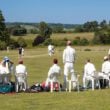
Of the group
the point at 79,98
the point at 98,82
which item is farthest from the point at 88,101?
the point at 98,82

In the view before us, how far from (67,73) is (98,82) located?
1634mm

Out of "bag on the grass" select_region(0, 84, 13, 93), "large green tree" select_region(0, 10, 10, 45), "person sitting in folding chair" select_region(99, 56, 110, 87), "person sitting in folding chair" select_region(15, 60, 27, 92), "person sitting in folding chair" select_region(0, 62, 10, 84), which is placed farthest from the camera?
"large green tree" select_region(0, 10, 10, 45)

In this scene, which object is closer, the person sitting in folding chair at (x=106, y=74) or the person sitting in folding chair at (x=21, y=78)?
the person sitting in folding chair at (x=21, y=78)

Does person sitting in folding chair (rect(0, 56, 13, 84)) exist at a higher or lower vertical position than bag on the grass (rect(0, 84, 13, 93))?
higher

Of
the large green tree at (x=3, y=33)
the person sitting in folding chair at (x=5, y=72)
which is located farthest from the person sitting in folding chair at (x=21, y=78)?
the large green tree at (x=3, y=33)

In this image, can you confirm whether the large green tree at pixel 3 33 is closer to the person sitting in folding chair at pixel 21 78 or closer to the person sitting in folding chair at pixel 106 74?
the person sitting in folding chair at pixel 106 74

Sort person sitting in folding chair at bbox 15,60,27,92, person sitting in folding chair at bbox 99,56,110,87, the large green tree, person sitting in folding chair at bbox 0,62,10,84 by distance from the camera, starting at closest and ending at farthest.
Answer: person sitting in folding chair at bbox 0,62,10,84, person sitting in folding chair at bbox 15,60,27,92, person sitting in folding chair at bbox 99,56,110,87, the large green tree

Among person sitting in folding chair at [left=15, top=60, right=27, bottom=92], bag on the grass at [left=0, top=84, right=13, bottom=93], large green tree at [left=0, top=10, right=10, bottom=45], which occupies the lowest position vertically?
bag on the grass at [left=0, top=84, right=13, bottom=93]

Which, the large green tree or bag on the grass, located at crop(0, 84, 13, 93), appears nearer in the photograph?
bag on the grass, located at crop(0, 84, 13, 93)

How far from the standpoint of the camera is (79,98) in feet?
64.5

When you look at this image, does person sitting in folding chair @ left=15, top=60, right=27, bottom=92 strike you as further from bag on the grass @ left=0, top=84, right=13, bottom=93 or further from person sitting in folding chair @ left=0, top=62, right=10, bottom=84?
bag on the grass @ left=0, top=84, right=13, bottom=93

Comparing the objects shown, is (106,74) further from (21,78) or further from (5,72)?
(5,72)

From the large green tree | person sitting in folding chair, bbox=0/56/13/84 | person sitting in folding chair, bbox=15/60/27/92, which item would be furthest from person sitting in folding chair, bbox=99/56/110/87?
the large green tree

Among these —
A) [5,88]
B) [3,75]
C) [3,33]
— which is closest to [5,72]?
[3,75]
